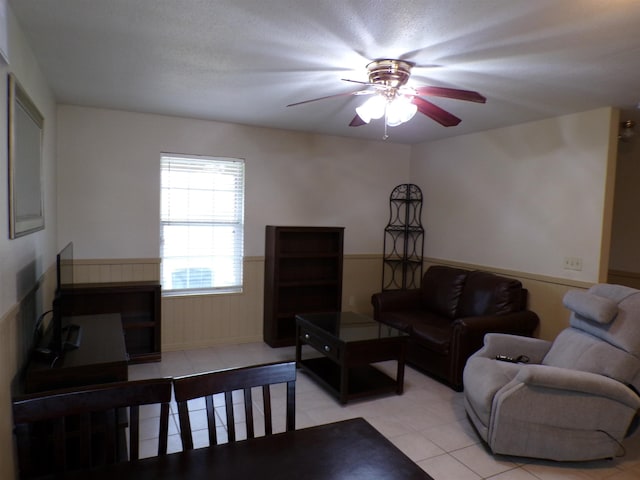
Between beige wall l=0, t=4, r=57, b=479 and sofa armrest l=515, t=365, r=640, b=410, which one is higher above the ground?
beige wall l=0, t=4, r=57, b=479

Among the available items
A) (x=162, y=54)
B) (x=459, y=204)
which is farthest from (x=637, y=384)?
(x=162, y=54)

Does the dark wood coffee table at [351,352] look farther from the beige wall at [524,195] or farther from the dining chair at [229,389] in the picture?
the dining chair at [229,389]

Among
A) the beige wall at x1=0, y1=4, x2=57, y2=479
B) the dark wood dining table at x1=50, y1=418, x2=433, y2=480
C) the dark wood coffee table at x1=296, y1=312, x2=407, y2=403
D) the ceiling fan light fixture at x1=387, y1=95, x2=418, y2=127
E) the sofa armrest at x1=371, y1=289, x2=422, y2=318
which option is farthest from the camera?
the sofa armrest at x1=371, y1=289, x2=422, y2=318

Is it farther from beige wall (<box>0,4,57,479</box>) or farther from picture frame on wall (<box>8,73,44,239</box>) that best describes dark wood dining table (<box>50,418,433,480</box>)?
picture frame on wall (<box>8,73,44,239</box>)

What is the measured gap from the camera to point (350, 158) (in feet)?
16.9

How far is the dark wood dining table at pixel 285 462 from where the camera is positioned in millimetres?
1181

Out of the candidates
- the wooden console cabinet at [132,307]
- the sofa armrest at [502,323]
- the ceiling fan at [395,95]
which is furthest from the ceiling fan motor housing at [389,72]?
the wooden console cabinet at [132,307]

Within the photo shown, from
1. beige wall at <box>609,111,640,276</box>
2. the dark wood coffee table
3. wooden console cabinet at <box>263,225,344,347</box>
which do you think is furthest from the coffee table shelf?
beige wall at <box>609,111,640,276</box>

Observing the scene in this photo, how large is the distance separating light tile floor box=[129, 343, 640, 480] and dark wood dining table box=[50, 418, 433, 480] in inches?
54.8

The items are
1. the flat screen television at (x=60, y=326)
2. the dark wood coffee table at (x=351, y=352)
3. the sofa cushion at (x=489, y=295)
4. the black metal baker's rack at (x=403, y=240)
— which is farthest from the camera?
the black metal baker's rack at (x=403, y=240)

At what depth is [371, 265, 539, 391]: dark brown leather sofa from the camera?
3.54 metres

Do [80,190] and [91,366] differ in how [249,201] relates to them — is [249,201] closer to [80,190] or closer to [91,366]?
[80,190]

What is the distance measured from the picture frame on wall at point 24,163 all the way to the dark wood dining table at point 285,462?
1.40 metres

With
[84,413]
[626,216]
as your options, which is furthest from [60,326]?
[626,216]
